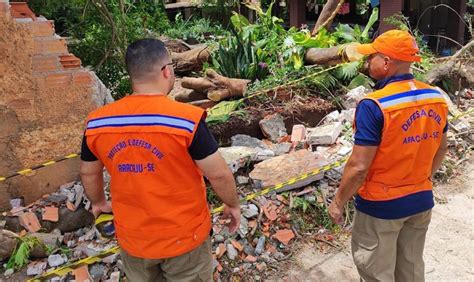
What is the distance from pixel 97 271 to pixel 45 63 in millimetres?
1821

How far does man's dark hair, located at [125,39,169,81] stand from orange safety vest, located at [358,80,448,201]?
1.08 m

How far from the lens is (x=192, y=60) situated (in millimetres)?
7723

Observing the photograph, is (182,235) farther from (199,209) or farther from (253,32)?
(253,32)

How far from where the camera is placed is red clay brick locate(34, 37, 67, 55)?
11.8ft

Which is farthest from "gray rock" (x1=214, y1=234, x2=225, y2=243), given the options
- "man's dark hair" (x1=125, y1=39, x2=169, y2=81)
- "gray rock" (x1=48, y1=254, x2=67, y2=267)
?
"man's dark hair" (x1=125, y1=39, x2=169, y2=81)

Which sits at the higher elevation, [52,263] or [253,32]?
[253,32]

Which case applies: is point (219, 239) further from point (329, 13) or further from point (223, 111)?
point (329, 13)

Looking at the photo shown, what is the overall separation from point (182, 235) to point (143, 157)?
431 millimetres

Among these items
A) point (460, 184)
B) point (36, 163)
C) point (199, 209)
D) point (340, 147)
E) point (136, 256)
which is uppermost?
point (199, 209)

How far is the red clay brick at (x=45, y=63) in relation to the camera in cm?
361

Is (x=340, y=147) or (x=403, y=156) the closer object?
(x=403, y=156)

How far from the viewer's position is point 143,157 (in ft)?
6.18

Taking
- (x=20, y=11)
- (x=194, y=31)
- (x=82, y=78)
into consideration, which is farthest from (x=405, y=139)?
(x=194, y=31)

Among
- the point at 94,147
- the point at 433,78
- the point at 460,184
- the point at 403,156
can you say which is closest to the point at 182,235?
the point at 94,147
